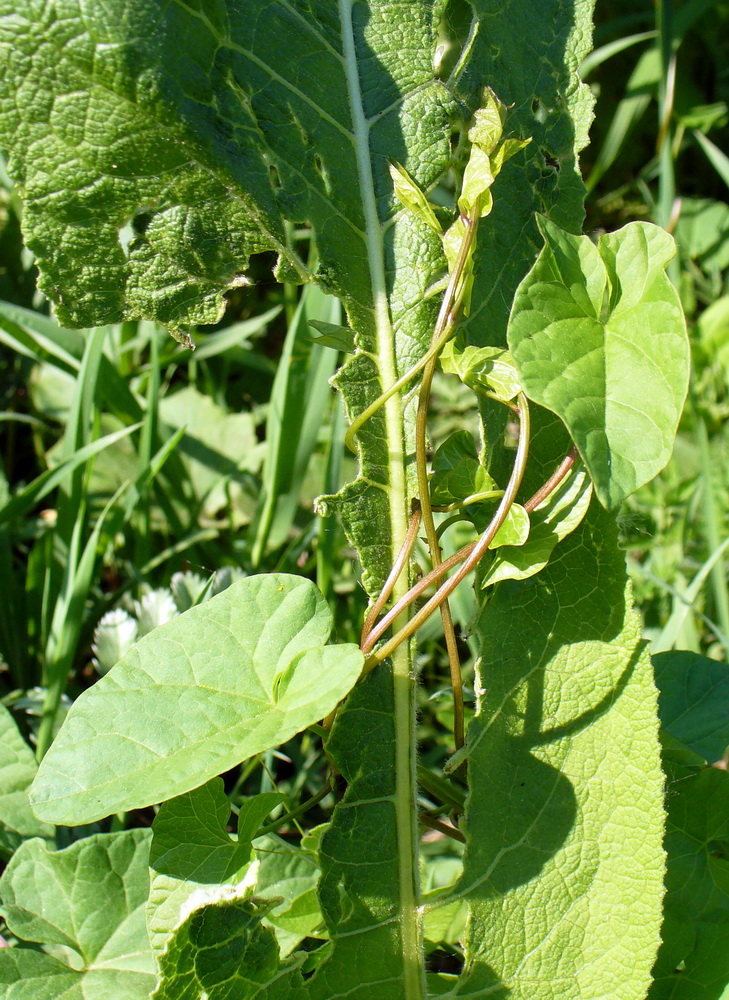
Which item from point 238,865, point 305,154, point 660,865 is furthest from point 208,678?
point 305,154

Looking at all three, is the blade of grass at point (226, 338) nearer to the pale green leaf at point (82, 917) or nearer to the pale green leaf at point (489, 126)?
the pale green leaf at point (489, 126)

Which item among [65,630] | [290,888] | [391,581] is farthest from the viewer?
[65,630]

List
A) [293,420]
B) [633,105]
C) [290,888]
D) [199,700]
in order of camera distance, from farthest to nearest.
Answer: [633,105], [293,420], [290,888], [199,700]

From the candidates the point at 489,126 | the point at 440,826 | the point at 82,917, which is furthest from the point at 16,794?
the point at 489,126

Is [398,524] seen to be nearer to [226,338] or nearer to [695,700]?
[695,700]

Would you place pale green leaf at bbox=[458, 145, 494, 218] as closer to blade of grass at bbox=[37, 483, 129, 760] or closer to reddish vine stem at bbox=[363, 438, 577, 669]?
reddish vine stem at bbox=[363, 438, 577, 669]

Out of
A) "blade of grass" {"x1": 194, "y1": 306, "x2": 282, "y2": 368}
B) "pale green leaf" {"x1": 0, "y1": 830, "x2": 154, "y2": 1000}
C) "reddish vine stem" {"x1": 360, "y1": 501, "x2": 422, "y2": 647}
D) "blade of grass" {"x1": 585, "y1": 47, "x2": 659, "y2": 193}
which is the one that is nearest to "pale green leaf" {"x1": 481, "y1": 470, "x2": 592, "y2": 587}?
"reddish vine stem" {"x1": 360, "y1": 501, "x2": 422, "y2": 647}

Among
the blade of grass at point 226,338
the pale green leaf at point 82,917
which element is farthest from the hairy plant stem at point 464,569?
the blade of grass at point 226,338
